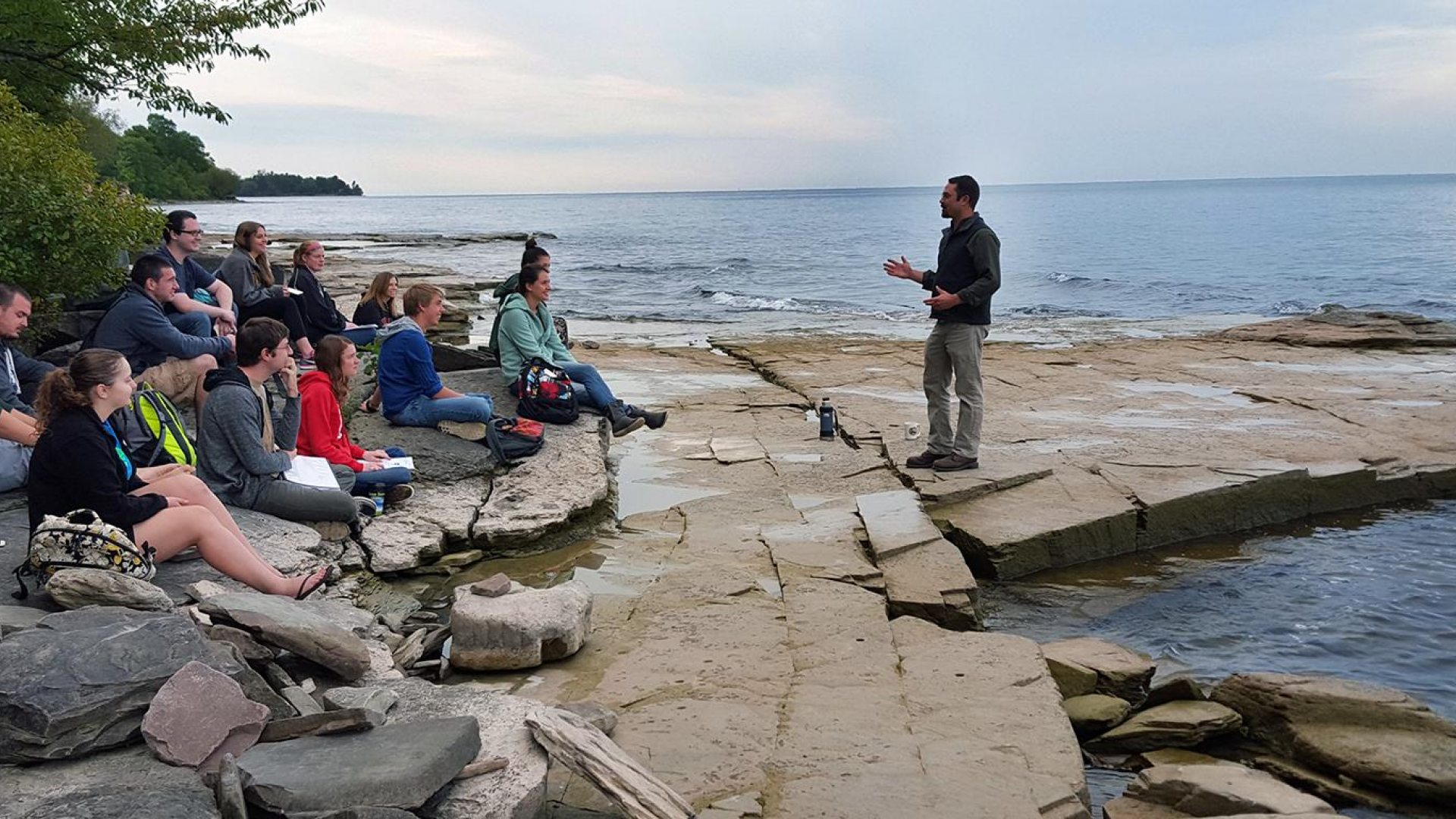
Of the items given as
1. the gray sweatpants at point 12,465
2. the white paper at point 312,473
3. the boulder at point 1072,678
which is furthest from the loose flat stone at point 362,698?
the boulder at point 1072,678

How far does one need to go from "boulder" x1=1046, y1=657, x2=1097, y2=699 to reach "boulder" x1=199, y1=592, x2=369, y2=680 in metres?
3.35

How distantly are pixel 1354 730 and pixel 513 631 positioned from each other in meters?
3.98

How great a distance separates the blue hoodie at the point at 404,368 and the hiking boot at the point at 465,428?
28 cm

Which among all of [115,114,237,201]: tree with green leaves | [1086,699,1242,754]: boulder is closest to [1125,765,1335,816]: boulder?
[1086,699,1242,754]: boulder

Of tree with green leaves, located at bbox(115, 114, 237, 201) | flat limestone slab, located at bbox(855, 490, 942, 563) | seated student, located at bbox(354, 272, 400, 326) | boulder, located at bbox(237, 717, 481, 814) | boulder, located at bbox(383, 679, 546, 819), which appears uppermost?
tree with green leaves, located at bbox(115, 114, 237, 201)

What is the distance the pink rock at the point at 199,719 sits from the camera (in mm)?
3680

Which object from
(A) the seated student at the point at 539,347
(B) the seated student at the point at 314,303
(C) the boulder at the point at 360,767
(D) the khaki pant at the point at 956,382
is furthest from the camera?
(B) the seated student at the point at 314,303

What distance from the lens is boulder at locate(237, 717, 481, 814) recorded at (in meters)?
3.43

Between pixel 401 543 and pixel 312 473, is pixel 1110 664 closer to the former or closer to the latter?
pixel 401 543

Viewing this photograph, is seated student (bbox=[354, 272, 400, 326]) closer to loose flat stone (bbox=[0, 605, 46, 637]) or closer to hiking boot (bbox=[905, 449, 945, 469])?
hiking boot (bbox=[905, 449, 945, 469])

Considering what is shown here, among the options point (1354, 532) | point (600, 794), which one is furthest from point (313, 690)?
point (1354, 532)

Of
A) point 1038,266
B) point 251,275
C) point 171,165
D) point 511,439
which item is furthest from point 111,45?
point 171,165

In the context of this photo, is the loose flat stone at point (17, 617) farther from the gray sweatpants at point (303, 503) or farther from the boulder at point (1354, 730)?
the boulder at point (1354, 730)

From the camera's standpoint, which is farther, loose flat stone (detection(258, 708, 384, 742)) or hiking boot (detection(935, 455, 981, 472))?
hiking boot (detection(935, 455, 981, 472))
